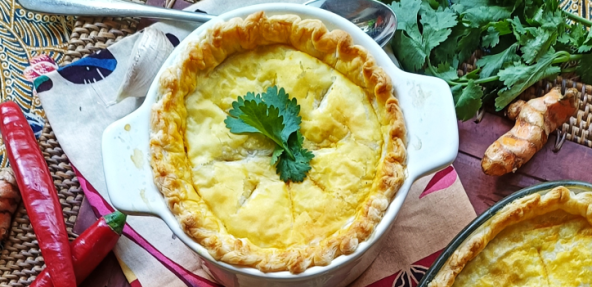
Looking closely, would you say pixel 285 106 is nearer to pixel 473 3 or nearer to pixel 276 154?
pixel 276 154

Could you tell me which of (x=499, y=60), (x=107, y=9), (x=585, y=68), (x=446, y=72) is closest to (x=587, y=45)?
(x=585, y=68)

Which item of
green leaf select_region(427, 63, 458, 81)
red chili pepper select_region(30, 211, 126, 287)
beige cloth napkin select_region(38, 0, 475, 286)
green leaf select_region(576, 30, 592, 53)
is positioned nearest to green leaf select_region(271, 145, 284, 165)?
beige cloth napkin select_region(38, 0, 475, 286)

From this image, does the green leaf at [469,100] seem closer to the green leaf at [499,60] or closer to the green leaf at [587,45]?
the green leaf at [499,60]

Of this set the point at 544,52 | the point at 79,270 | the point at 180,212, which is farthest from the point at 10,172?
the point at 544,52

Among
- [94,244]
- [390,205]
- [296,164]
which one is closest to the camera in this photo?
[390,205]

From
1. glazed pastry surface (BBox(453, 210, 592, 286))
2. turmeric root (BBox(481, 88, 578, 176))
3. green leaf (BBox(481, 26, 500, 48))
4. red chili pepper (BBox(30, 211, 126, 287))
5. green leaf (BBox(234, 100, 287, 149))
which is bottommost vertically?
red chili pepper (BBox(30, 211, 126, 287))

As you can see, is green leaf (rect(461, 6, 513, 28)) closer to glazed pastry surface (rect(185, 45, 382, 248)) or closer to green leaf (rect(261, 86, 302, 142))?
glazed pastry surface (rect(185, 45, 382, 248))
